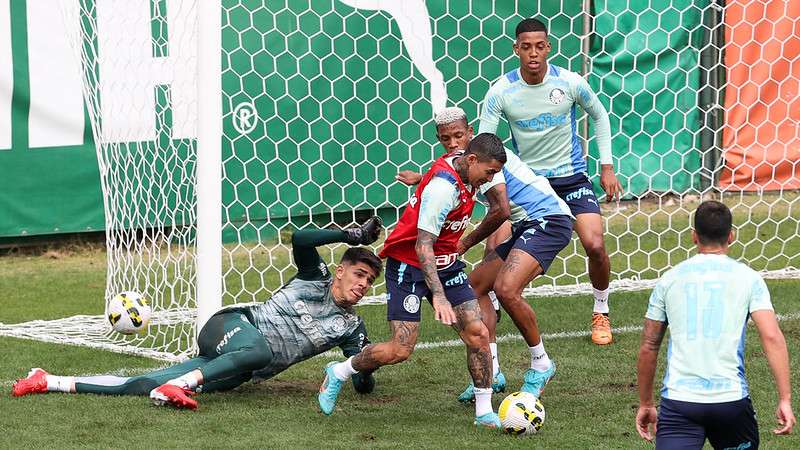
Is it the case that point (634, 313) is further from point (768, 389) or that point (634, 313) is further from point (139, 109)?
point (139, 109)

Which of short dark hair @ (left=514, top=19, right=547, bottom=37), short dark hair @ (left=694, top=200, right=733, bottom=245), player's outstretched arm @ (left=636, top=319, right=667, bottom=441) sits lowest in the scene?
player's outstretched arm @ (left=636, top=319, right=667, bottom=441)

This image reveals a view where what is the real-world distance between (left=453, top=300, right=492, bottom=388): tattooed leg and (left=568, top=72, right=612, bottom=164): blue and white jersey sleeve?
7.01ft

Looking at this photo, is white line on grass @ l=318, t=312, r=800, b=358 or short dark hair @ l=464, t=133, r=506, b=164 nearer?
short dark hair @ l=464, t=133, r=506, b=164

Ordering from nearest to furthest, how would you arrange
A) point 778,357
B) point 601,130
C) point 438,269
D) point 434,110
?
point 778,357
point 438,269
point 601,130
point 434,110

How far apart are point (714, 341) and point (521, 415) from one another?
70.7 inches

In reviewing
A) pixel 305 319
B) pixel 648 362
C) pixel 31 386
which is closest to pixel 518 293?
pixel 305 319

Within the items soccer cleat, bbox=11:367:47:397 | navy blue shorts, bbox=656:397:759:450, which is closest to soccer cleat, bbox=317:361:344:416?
soccer cleat, bbox=11:367:47:397

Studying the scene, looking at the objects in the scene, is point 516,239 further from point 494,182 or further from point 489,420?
point 489,420

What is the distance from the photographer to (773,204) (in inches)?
477

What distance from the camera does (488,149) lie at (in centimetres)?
615

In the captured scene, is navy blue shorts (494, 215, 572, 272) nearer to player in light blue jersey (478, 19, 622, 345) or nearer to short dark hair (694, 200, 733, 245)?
player in light blue jersey (478, 19, 622, 345)

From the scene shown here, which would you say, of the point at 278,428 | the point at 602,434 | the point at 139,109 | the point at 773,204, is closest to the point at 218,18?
the point at 139,109

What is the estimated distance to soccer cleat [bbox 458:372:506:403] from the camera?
6.91 m

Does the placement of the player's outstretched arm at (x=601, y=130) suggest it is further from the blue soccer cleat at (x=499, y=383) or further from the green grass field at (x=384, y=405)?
the blue soccer cleat at (x=499, y=383)
